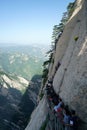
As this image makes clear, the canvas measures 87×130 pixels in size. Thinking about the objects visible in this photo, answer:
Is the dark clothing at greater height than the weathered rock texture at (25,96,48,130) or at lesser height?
greater

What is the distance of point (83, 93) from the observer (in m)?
25.0

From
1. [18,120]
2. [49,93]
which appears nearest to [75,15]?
[49,93]

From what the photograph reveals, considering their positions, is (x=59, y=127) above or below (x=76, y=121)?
below

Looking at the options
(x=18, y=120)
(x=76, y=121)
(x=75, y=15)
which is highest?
(x=75, y=15)

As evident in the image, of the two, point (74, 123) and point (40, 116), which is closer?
point (74, 123)

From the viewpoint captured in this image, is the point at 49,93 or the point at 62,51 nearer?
the point at 49,93

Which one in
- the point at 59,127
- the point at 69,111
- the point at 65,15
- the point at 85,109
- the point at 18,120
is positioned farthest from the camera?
the point at 18,120

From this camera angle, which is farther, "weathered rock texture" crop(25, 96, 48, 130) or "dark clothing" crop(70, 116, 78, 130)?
"weathered rock texture" crop(25, 96, 48, 130)

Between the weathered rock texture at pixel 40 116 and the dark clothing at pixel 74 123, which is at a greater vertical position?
the dark clothing at pixel 74 123

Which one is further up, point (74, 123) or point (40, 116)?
point (74, 123)

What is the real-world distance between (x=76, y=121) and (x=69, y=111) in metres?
2.29

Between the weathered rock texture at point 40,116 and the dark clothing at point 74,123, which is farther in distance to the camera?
the weathered rock texture at point 40,116

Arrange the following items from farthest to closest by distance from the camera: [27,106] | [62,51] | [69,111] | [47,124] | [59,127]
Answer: [27,106] < [62,51] < [47,124] < [59,127] < [69,111]

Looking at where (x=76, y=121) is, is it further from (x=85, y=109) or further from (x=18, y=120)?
(x=18, y=120)
